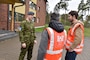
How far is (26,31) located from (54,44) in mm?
2573

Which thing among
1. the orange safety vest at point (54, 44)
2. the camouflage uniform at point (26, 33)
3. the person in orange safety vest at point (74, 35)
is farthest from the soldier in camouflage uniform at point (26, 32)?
the orange safety vest at point (54, 44)

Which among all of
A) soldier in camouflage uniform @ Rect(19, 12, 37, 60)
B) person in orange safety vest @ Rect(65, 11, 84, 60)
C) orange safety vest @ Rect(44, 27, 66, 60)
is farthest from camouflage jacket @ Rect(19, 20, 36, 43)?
orange safety vest @ Rect(44, 27, 66, 60)

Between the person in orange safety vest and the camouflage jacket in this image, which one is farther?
the camouflage jacket

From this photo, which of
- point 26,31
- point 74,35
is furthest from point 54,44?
point 26,31

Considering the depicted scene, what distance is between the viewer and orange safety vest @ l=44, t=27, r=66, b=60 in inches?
140

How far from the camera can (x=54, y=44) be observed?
3607 mm

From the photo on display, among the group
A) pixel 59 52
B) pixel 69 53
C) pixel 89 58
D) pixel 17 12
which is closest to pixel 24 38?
pixel 69 53

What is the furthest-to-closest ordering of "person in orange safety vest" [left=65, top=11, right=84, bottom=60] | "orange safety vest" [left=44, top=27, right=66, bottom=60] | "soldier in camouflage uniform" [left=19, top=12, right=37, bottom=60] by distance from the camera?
"soldier in camouflage uniform" [left=19, top=12, right=37, bottom=60], "person in orange safety vest" [left=65, top=11, right=84, bottom=60], "orange safety vest" [left=44, top=27, right=66, bottom=60]

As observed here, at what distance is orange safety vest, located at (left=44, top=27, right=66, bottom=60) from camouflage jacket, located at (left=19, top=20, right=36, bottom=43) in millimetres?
2337

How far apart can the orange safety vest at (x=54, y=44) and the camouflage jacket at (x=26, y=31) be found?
2.34m

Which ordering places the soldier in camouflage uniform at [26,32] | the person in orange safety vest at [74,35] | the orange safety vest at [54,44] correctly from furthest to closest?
1. the soldier in camouflage uniform at [26,32]
2. the person in orange safety vest at [74,35]
3. the orange safety vest at [54,44]

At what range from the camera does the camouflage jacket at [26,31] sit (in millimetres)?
5969

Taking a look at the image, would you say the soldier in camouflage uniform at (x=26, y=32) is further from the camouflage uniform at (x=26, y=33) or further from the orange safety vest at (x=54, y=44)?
the orange safety vest at (x=54, y=44)

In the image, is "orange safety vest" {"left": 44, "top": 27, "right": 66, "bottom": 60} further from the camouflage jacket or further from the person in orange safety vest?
the camouflage jacket
